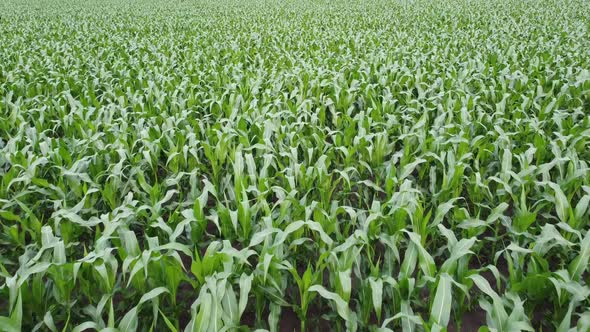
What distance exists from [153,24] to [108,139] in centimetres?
1113

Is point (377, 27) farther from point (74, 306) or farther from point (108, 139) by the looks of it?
point (74, 306)

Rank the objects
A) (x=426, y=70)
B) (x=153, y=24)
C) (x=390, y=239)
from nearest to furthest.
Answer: (x=390, y=239)
(x=426, y=70)
(x=153, y=24)

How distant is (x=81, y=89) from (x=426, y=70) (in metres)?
5.37

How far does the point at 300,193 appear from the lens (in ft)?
10.4

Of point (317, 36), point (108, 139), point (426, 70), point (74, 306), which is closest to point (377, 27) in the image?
point (317, 36)

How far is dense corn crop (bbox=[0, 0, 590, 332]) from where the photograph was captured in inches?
80.7

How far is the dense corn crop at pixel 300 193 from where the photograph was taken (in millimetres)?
2051

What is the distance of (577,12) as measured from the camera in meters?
12.8

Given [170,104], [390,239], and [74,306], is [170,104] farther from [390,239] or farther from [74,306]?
[390,239]

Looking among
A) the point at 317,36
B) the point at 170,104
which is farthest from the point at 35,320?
the point at 317,36

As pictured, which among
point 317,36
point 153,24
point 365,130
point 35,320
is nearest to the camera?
point 35,320

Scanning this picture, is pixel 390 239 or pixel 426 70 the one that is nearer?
pixel 390 239

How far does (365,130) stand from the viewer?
391 centimetres

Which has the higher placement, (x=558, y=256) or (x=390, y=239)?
(x=390, y=239)
